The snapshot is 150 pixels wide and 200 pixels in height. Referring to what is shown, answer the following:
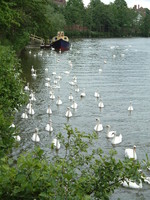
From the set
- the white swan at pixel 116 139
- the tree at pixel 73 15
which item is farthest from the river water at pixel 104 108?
the tree at pixel 73 15

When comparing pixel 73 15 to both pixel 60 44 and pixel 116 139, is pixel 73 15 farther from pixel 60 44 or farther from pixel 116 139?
pixel 116 139

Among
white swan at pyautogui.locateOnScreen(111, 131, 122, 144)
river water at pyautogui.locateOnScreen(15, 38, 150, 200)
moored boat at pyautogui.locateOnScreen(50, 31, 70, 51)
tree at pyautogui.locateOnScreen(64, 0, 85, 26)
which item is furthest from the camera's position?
tree at pyautogui.locateOnScreen(64, 0, 85, 26)

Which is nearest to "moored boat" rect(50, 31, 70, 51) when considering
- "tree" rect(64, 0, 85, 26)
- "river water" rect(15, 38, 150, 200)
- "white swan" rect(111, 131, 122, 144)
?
"river water" rect(15, 38, 150, 200)

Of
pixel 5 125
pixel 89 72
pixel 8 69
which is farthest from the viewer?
pixel 89 72

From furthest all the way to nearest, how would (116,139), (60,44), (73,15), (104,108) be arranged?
(73,15), (60,44), (104,108), (116,139)

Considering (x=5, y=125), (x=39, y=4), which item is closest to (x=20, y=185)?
(x=5, y=125)

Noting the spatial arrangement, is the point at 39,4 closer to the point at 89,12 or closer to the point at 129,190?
the point at 129,190

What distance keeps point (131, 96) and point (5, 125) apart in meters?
19.1

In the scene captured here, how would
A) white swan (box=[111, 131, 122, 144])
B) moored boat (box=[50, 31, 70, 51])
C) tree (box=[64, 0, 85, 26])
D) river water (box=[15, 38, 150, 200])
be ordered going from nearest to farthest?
1. white swan (box=[111, 131, 122, 144])
2. river water (box=[15, 38, 150, 200])
3. moored boat (box=[50, 31, 70, 51])
4. tree (box=[64, 0, 85, 26])

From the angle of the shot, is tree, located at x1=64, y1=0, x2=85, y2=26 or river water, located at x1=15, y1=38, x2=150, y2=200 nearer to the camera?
river water, located at x1=15, y1=38, x2=150, y2=200

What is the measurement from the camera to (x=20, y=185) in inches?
193

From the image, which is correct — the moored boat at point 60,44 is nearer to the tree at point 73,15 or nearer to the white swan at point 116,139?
the white swan at point 116,139

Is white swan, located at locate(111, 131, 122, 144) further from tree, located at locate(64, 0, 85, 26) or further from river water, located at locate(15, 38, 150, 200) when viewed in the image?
tree, located at locate(64, 0, 85, 26)

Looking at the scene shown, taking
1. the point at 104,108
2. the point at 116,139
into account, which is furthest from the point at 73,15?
the point at 116,139
